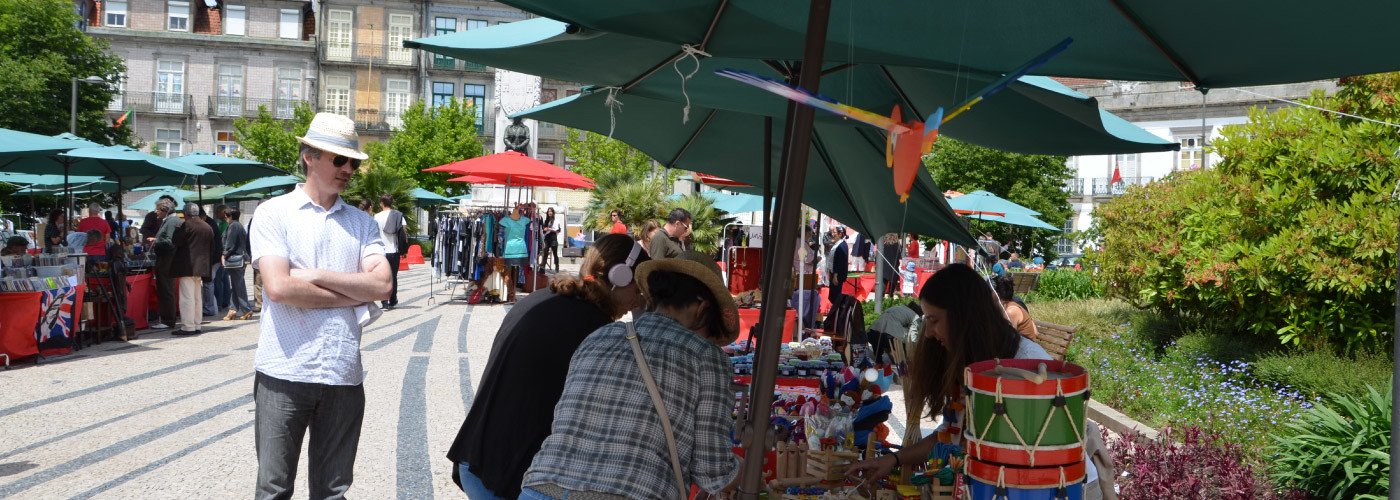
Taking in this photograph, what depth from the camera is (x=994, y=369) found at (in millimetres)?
2660

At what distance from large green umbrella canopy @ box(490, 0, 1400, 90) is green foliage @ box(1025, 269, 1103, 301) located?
13635mm

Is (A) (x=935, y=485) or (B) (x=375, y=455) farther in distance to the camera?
(B) (x=375, y=455)

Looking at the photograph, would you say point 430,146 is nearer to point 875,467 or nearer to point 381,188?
point 381,188

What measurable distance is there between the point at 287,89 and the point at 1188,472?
53.7 meters

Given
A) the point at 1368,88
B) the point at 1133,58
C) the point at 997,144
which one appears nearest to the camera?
the point at 1133,58

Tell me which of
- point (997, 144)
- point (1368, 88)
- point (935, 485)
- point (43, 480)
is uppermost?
point (1368, 88)

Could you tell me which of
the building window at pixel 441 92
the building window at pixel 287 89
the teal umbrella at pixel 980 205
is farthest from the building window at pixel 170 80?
the teal umbrella at pixel 980 205

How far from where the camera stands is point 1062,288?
16969 millimetres

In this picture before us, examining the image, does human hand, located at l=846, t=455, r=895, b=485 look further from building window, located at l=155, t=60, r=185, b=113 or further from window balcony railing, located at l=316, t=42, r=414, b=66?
building window, located at l=155, t=60, r=185, b=113

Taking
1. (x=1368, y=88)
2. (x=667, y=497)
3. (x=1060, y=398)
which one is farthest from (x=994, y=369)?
(x=1368, y=88)

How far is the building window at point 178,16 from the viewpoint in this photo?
51062mm

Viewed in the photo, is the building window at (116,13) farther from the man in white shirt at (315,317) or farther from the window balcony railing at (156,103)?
the man in white shirt at (315,317)

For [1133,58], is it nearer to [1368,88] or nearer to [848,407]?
[848,407]

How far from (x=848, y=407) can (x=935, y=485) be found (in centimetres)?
88
